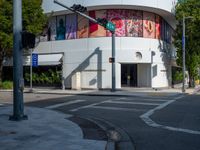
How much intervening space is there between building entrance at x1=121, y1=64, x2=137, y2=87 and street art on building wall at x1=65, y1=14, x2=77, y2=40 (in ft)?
19.0

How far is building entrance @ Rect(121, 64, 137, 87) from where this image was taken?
39.8m

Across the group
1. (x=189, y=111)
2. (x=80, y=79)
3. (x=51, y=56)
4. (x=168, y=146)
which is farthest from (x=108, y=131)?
(x=51, y=56)

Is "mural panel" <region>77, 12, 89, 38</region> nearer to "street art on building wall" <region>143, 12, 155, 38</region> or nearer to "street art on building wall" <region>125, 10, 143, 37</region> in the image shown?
"street art on building wall" <region>125, 10, 143, 37</region>

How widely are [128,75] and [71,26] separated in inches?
291

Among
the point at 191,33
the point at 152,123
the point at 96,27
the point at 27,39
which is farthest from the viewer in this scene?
the point at 191,33

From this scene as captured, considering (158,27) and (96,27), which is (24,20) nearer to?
(96,27)

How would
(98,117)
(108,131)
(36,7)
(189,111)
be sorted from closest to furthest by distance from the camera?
(108,131)
(98,117)
(189,111)
(36,7)

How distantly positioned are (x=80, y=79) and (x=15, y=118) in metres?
24.1

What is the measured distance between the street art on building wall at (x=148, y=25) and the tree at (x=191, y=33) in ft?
8.40

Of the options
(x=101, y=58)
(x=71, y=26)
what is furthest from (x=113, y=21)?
(x=71, y=26)

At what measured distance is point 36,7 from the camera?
119 feet

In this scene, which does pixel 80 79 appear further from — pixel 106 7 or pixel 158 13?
pixel 158 13

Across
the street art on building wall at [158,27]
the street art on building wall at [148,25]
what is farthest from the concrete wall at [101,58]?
A: the street art on building wall at [158,27]

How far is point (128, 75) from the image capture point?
39906 millimetres
